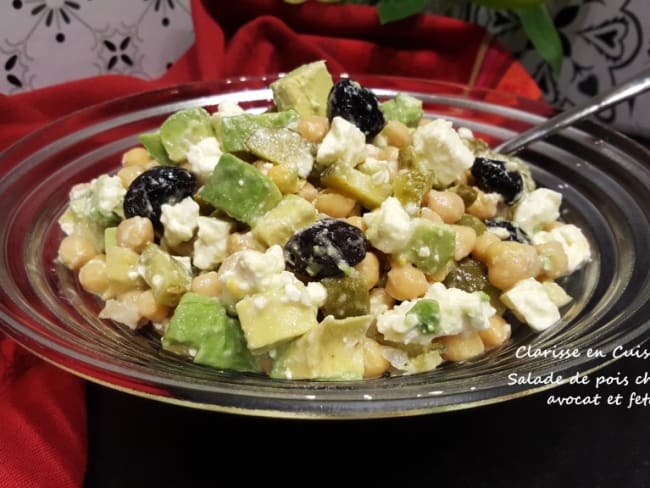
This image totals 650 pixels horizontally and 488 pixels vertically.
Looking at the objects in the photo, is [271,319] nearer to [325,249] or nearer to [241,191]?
[325,249]

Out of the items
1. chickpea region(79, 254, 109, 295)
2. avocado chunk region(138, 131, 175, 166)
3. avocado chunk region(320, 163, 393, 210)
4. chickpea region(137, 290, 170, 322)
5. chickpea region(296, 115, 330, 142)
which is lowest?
chickpea region(137, 290, 170, 322)

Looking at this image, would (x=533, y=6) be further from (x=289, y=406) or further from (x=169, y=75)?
(x=289, y=406)

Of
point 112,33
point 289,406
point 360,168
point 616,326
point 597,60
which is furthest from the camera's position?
point 597,60

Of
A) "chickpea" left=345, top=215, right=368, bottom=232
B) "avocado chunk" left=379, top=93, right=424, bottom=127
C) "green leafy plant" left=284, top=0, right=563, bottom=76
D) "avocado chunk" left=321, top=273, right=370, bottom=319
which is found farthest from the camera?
"green leafy plant" left=284, top=0, right=563, bottom=76

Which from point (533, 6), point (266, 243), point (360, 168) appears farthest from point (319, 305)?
point (533, 6)

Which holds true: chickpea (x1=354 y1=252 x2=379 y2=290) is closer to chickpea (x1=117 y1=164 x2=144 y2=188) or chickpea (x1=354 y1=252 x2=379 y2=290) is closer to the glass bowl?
the glass bowl

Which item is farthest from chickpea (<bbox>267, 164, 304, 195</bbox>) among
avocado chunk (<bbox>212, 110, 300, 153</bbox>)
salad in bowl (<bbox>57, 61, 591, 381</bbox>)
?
avocado chunk (<bbox>212, 110, 300, 153</bbox>)
